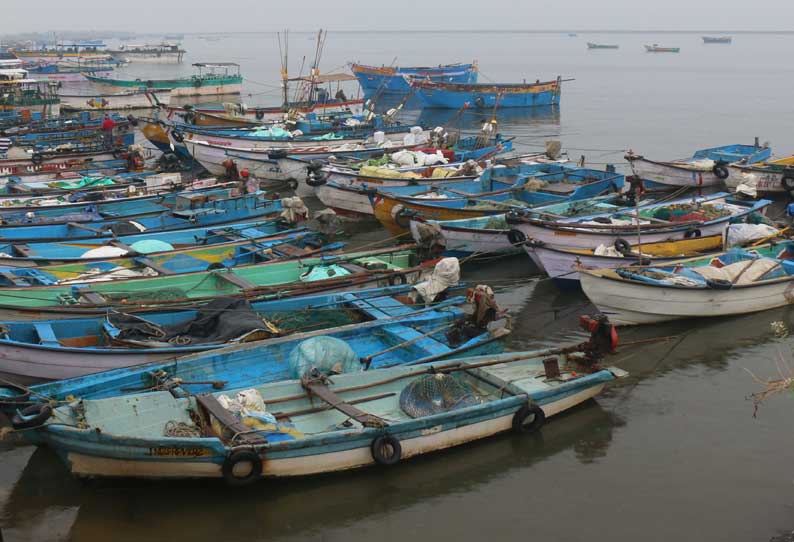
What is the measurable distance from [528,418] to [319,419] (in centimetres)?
262

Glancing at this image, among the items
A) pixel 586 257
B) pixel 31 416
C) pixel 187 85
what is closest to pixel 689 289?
pixel 586 257

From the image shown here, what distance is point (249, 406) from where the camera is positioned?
9.44 metres

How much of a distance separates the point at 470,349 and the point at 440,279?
6.53 ft

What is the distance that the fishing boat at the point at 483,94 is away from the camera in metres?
50.9

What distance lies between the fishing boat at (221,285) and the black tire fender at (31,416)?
3112mm

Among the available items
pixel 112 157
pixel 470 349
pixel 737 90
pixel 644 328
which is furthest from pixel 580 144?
pixel 737 90

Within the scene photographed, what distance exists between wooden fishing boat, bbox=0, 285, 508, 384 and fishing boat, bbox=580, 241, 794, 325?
10.1 ft

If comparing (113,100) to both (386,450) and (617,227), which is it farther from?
(386,450)

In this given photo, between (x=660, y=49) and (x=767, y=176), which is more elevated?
(x=660, y=49)

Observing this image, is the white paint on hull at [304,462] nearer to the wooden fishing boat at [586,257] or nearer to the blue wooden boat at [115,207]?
the wooden fishing boat at [586,257]

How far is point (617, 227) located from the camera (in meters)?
17.0

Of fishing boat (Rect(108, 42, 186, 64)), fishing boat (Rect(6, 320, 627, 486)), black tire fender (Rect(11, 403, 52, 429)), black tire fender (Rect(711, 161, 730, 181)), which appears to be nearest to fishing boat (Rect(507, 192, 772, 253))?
fishing boat (Rect(6, 320, 627, 486))

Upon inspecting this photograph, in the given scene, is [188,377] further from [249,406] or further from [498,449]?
[498,449]

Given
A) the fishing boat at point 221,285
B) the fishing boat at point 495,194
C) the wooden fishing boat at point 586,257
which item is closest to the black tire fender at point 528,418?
the fishing boat at point 221,285
